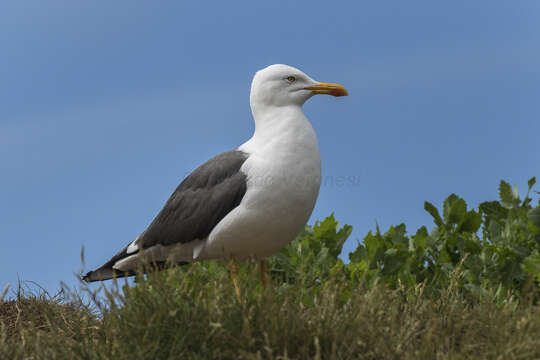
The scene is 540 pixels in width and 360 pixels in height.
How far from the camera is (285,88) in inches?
235

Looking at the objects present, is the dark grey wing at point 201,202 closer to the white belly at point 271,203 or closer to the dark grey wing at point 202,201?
the dark grey wing at point 202,201

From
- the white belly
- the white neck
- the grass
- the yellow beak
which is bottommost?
the grass

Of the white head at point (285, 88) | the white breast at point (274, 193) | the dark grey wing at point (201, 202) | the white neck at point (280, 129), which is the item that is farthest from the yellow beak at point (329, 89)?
the dark grey wing at point (201, 202)

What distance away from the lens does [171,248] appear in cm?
604

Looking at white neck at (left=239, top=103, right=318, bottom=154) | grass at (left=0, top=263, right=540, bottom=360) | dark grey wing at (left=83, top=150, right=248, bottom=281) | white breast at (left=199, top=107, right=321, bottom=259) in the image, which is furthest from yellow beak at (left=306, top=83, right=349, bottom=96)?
grass at (left=0, top=263, right=540, bottom=360)

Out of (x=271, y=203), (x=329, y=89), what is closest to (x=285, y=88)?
(x=329, y=89)

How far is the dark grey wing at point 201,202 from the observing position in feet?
18.5

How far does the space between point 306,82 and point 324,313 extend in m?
2.78

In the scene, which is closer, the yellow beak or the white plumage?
the white plumage

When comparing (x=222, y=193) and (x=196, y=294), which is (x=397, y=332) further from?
(x=222, y=193)

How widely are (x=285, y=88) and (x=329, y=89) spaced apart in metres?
0.46

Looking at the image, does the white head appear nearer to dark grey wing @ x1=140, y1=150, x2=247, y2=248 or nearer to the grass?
dark grey wing @ x1=140, y1=150, x2=247, y2=248

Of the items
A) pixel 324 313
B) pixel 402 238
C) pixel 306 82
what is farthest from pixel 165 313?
pixel 402 238

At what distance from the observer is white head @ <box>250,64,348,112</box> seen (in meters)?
5.96
